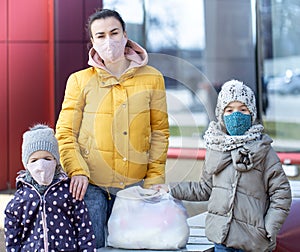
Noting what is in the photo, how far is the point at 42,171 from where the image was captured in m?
2.92

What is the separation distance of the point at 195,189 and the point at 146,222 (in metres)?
0.31

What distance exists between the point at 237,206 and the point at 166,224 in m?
0.43

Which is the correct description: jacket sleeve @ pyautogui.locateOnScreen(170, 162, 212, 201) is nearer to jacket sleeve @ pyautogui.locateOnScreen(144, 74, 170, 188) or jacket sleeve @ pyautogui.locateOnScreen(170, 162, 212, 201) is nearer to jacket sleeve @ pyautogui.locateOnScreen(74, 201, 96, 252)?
jacket sleeve @ pyautogui.locateOnScreen(144, 74, 170, 188)

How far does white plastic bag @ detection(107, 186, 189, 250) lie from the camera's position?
3.22 metres

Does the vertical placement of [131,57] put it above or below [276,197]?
above

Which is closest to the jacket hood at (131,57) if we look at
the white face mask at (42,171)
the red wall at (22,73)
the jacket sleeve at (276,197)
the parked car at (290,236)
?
the white face mask at (42,171)

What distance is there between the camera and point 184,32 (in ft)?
25.4

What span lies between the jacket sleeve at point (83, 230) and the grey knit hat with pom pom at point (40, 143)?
26 cm

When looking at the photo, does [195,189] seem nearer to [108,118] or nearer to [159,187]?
[159,187]

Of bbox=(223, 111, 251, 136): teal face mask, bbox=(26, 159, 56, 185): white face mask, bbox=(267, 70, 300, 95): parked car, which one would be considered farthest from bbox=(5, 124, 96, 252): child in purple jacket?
bbox=(267, 70, 300, 95): parked car

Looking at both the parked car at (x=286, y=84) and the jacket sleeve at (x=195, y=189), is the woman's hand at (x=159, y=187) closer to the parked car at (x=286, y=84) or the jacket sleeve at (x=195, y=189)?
the jacket sleeve at (x=195, y=189)

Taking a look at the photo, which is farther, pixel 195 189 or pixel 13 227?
pixel 195 189

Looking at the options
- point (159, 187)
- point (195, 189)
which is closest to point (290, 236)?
point (195, 189)

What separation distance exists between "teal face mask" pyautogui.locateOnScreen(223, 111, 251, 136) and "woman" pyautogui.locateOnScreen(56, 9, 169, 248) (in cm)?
36
